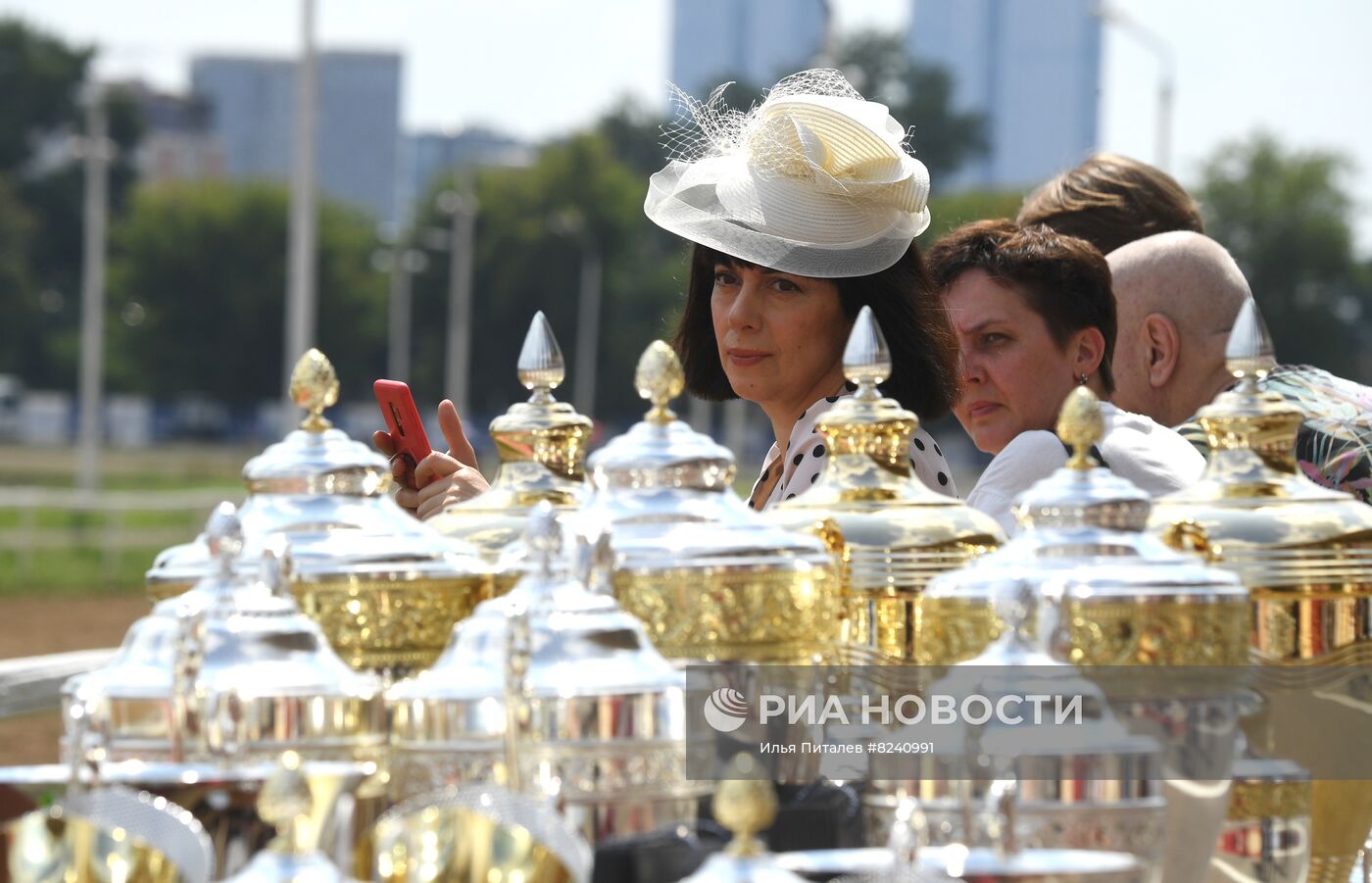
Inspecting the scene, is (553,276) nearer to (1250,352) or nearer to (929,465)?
(929,465)

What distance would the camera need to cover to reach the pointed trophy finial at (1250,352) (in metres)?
1.68

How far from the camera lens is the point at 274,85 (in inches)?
3834

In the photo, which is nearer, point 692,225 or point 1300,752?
point 1300,752

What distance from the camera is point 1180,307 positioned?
12.1 ft

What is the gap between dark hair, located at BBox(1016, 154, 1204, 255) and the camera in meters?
4.13

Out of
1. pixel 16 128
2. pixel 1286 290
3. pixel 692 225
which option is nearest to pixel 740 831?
pixel 692 225

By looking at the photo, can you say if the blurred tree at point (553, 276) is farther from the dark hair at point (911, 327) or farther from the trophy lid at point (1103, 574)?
the trophy lid at point (1103, 574)

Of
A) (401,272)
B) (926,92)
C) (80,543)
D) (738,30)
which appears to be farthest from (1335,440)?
(738,30)

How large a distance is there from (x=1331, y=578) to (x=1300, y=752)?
15 cm

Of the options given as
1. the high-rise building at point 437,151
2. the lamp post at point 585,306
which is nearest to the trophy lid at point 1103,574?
the lamp post at point 585,306

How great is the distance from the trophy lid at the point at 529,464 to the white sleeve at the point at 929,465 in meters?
0.57

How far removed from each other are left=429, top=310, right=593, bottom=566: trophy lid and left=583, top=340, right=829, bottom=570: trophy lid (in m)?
0.17

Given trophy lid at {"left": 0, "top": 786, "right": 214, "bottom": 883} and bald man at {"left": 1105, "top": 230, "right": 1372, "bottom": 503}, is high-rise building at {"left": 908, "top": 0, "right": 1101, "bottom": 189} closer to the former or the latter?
bald man at {"left": 1105, "top": 230, "right": 1372, "bottom": 503}

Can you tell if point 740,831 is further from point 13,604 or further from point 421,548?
point 13,604
